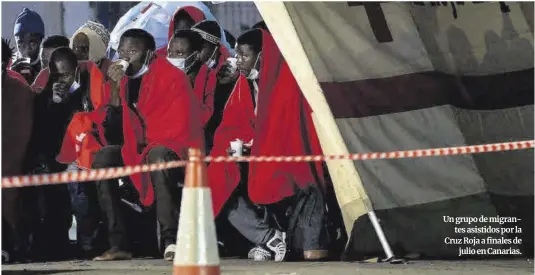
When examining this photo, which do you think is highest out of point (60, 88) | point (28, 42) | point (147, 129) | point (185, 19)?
point (185, 19)

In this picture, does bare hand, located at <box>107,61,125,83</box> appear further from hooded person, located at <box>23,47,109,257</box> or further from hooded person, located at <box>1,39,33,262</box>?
hooded person, located at <box>1,39,33,262</box>

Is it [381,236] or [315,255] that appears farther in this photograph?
[315,255]

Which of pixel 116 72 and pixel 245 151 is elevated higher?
pixel 116 72

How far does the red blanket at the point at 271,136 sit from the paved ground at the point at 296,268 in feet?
1.99

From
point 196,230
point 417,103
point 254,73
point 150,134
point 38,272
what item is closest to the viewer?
point 196,230

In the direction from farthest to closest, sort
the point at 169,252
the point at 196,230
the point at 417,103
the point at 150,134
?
the point at 150,134, the point at 169,252, the point at 417,103, the point at 196,230

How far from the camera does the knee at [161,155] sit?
26.0ft

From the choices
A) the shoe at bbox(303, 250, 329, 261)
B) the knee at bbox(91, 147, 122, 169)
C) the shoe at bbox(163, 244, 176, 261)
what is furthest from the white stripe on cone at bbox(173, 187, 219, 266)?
the knee at bbox(91, 147, 122, 169)

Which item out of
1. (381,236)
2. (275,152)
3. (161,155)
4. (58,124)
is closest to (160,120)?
(161,155)

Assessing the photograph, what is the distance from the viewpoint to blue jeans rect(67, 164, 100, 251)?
26.8 feet

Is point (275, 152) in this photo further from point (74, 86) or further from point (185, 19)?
point (74, 86)

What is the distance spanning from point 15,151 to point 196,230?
11.0 feet

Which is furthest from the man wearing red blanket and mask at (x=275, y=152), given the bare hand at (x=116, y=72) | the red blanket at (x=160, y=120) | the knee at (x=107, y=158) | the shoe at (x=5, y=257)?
the shoe at (x=5, y=257)

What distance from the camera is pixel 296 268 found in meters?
7.29
